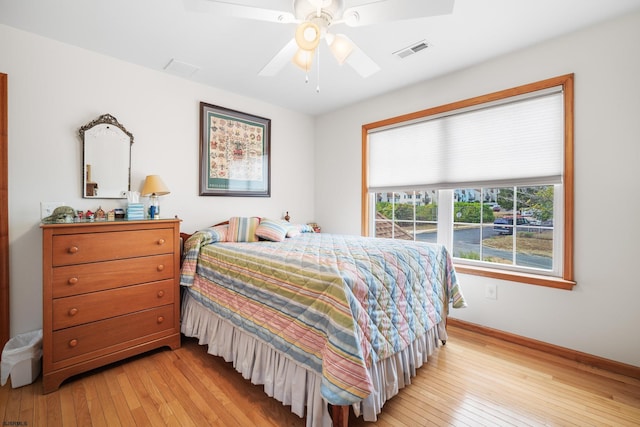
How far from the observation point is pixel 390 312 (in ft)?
5.26

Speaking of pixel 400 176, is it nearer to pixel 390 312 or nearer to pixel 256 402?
pixel 390 312

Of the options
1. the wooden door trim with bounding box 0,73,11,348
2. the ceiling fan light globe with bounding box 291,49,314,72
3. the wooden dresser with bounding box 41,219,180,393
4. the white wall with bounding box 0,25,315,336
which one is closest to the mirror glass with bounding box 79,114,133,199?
the white wall with bounding box 0,25,315,336

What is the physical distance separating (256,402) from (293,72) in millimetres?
2726

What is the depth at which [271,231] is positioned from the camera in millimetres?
2803

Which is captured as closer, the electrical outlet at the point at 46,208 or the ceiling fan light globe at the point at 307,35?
the ceiling fan light globe at the point at 307,35

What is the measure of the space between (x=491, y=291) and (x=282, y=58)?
102 inches

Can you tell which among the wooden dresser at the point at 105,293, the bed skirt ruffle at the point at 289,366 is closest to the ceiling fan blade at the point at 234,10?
the wooden dresser at the point at 105,293

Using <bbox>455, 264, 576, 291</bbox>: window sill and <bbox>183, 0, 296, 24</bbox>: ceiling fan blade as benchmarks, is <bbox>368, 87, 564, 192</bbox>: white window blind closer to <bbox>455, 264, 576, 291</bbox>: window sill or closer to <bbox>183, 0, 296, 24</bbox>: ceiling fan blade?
<bbox>455, 264, 576, 291</bbox>: window sill

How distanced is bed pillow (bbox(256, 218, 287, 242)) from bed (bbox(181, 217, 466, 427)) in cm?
53

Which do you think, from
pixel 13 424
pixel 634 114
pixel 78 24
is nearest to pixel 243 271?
pixel 13 424

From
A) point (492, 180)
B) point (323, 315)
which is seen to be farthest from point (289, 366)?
point (492, 180)

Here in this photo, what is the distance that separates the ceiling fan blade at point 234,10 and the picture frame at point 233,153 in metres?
1.71

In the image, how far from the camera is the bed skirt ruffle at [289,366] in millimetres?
1388

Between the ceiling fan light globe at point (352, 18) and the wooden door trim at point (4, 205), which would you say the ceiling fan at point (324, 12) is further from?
the wooden door trim at point (4, 205)
